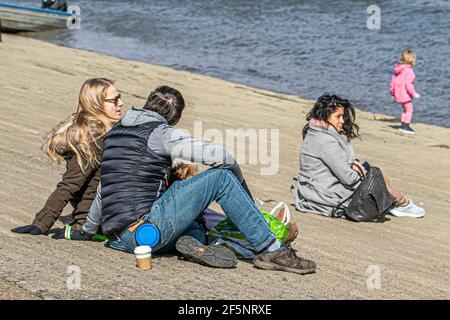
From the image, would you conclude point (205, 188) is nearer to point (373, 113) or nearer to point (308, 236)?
point (308, 236)

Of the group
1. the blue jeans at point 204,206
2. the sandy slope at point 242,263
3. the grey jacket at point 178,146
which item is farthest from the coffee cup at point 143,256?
the grey jacket at point 178,146

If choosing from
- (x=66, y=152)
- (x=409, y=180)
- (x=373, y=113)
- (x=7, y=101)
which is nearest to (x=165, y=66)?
(x=373, y=113)

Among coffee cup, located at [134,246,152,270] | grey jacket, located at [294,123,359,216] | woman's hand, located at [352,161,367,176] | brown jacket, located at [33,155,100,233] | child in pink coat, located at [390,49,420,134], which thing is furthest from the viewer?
child in pink coat, located at [390,49,420,134]

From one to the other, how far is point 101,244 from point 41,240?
403mm

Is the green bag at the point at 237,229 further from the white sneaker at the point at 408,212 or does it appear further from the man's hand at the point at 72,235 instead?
the white sneaker at the point at 408,212

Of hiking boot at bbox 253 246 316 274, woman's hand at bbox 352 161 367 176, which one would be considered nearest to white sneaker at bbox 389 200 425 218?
woman's hand at bbox 352 161 367 176

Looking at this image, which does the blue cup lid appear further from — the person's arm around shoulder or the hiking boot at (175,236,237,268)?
the person's arm around shoulder

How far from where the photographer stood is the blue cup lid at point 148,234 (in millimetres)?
5172

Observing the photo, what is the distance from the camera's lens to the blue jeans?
5172mm

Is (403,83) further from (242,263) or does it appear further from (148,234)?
(148,234)

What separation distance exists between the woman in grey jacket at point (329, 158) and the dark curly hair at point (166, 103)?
2107mm

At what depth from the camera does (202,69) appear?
20.4m

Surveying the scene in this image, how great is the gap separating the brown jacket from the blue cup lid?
699 millimetres
